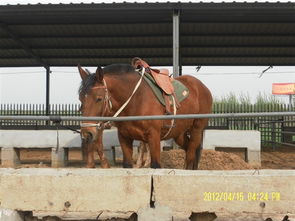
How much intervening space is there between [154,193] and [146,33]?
9.16 metres

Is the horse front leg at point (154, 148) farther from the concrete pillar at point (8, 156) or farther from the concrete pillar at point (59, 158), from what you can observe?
the concrete pillar at point (8, 156)

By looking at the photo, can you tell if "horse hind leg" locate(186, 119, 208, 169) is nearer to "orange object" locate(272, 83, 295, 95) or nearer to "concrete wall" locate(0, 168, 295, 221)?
"concrete wall" locate(0, 168, 295, 221)

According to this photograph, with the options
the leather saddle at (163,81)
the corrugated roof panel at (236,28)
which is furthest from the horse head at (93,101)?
the corrugated roof panel at (236,28)

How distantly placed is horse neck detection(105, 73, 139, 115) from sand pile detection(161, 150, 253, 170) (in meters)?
4.15

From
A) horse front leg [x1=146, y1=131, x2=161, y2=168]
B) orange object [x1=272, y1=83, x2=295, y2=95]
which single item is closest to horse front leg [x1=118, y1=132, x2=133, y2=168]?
horse front leg [x1=146, y1=131, x2=161, y2=168]

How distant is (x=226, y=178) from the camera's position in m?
2.90

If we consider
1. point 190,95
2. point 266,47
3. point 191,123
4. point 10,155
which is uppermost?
point 266,47

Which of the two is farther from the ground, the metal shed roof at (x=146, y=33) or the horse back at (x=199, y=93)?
the metal shed roof at (x=146, y=33)

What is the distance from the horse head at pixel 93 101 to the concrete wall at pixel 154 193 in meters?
0.79

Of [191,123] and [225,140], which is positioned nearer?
[191,123]

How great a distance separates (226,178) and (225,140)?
679 centimetres

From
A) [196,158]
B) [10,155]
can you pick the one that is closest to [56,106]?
[10,155]

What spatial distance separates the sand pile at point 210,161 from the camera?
8014mm

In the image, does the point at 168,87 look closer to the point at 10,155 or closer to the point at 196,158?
the point at 196,158
